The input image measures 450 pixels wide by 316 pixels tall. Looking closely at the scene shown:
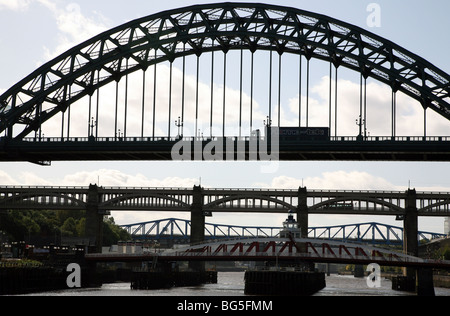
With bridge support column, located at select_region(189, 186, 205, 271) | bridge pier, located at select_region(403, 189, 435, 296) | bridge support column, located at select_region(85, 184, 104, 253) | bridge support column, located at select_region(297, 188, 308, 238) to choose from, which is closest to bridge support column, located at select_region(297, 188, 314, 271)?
bridge support column, located at select_region(297, 188, 308, 238)

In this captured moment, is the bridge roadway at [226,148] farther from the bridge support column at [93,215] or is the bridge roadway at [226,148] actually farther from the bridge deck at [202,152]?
the bridge support column at [93,215]

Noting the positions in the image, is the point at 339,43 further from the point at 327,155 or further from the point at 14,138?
the point at 14,138

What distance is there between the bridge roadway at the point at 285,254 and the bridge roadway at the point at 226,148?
12.2 m

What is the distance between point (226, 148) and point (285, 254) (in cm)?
1670

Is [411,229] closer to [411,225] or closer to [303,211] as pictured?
[411,225]

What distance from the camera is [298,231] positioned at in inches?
5148

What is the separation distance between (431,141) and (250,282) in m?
30.8

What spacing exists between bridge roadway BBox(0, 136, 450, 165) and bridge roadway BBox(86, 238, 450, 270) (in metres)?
12.2

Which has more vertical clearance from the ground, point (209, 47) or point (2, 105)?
point (209, 47)

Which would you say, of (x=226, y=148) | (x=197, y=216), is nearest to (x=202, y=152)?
(x=226, y=148)

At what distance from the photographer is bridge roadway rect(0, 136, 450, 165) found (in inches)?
4459

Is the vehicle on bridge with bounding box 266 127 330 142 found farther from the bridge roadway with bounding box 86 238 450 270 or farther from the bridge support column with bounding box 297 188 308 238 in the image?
the bridge support column with bounding box 297 188 308 238

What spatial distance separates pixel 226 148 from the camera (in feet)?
384
